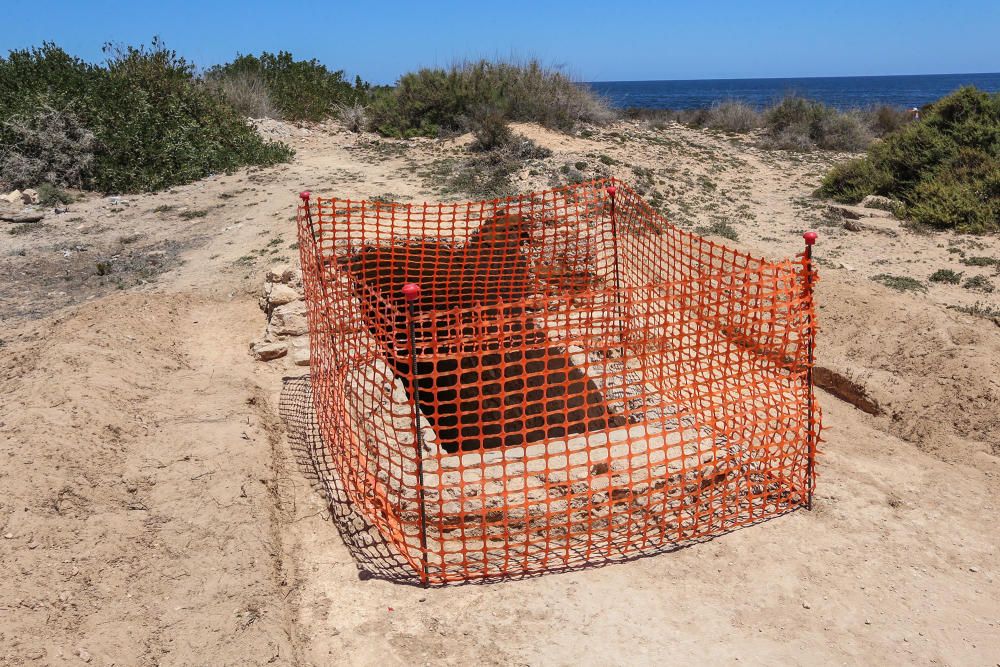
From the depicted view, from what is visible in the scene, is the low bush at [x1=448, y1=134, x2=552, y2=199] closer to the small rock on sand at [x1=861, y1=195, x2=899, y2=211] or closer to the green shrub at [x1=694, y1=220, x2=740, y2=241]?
the green shrub at [x1=694, y1=220, x2=740, y2=241]

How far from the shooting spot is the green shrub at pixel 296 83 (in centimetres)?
2327

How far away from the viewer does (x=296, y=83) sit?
963 inches

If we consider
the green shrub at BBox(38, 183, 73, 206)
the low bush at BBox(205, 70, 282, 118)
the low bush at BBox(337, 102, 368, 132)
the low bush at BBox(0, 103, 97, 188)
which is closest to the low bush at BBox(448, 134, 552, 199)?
the low bush at BBox(337, 102, 368, 132)

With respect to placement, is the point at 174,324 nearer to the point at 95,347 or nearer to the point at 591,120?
the point at 95,347

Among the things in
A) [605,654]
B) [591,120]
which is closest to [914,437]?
[605,654]

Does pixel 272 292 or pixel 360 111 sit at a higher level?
pixel 360 111

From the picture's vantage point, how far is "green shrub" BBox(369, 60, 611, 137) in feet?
63.4

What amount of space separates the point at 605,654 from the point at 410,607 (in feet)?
3.68

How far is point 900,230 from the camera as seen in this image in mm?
11344

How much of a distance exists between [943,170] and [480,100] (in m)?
12.0

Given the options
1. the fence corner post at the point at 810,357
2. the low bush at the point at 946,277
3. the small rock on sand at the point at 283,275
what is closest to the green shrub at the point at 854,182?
the low bush at the point at 946,277

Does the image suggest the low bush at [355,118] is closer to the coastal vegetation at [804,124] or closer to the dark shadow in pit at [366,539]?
the coastal vegetation at [804,124]

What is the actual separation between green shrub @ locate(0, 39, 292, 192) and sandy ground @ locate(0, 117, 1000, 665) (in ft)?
24.9

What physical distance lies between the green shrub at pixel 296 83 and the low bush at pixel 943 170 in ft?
54.5
